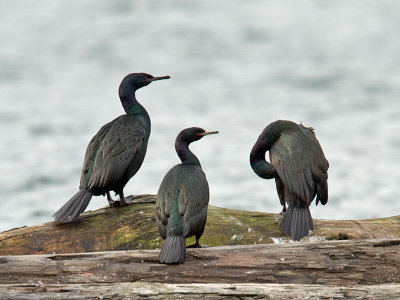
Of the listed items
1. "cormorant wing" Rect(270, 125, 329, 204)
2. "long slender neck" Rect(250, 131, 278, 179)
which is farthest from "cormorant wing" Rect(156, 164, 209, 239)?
"long slender neck" Rect(250, 131, 278, 179)

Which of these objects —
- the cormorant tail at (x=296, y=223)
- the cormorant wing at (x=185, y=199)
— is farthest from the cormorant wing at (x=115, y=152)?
the cormorant tail at (x=296, y=223)

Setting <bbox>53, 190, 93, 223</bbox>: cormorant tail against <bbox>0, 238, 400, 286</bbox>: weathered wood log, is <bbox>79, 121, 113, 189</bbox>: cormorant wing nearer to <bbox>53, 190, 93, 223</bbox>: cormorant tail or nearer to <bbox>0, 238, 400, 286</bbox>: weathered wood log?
<bbox>53, 190, 93, 223</bbox>: cormorant tail

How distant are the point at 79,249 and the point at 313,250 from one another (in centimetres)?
228

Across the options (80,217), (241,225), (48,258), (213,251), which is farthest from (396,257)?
(80,217)

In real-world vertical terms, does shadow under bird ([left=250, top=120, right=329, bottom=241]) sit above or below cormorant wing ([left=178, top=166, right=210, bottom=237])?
above

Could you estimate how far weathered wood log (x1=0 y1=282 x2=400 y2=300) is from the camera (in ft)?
15.8

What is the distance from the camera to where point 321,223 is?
7375 mm

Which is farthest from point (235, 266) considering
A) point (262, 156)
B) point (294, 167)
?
point (262, 156)

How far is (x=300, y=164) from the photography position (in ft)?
25.2

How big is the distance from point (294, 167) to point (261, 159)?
743mm

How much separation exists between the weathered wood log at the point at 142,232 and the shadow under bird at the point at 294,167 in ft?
0.57

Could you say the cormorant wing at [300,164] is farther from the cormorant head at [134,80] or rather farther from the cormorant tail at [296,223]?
the cormorant head at [134,80]

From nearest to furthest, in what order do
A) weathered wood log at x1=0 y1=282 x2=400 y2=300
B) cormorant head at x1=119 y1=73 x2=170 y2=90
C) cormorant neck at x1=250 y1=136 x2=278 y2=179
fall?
weathered wood log at x1=0 y1=282 x2=400 y2=300, cormorant neck at x1=250 y1=136 x2=278 y2=179, cormorant head at x1=119 y1=73 x2=170 y2=90

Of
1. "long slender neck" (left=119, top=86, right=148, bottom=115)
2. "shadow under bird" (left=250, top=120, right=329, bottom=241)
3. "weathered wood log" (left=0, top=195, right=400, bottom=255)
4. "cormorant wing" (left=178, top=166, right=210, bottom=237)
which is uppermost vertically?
"long slender neck" (left=119, top=86, right=148, bottom=115)
